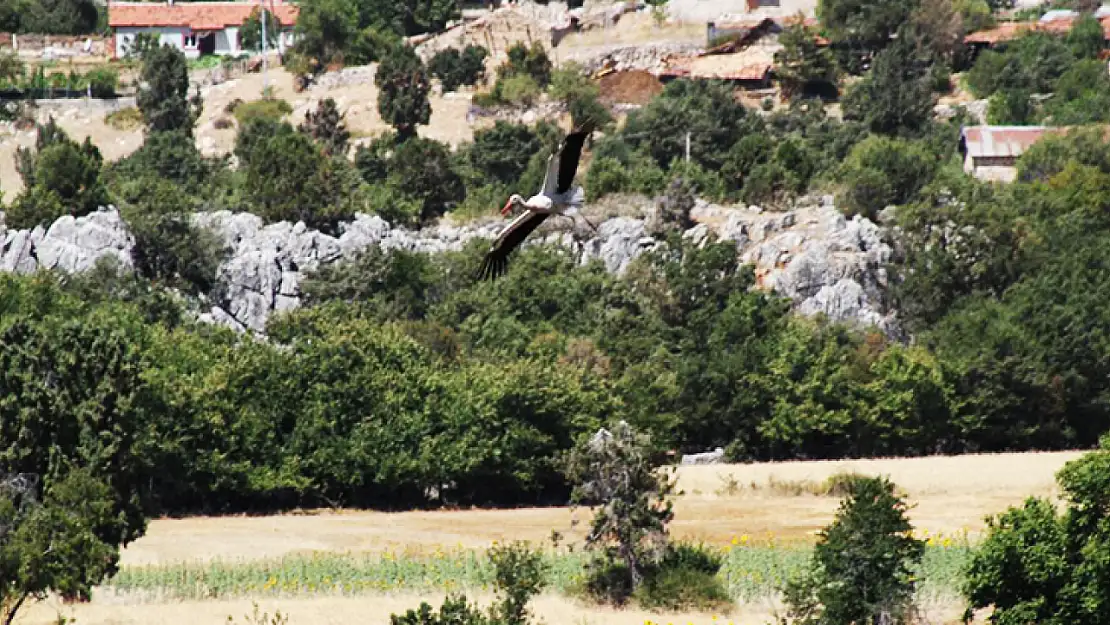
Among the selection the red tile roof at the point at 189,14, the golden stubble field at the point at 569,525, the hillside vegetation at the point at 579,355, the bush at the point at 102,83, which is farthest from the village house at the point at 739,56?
the golden stubble field at the point at 569,525

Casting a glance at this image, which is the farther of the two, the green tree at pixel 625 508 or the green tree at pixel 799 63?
the green tree at pixel 799 63

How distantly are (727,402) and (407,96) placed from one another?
38.8 m

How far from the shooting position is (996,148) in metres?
97.3

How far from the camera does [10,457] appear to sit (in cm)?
4700

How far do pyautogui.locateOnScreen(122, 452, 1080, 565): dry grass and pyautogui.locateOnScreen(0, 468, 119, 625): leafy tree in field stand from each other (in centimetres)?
741

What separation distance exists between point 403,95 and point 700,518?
49389mm

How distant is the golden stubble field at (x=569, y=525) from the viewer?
133 feet

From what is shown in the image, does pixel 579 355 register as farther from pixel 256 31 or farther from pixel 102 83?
pixel 256 31

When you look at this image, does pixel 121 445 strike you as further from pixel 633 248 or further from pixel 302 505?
pixel 633 248

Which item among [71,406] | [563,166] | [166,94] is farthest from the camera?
[166,94]

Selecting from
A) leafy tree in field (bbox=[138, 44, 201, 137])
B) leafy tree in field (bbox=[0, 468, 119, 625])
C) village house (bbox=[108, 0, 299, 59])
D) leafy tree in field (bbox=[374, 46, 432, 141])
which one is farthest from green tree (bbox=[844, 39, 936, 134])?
leafy tree in field (bbox=[0, 468, 119, 625])

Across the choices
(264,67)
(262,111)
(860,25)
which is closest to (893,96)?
(860,25)

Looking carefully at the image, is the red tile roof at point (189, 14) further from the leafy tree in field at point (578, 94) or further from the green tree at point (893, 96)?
the green tree at point (893, 96)

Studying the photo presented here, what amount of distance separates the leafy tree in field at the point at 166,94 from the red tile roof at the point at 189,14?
60.1 ft
